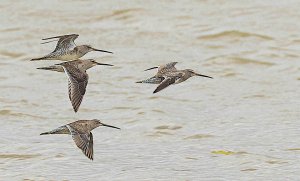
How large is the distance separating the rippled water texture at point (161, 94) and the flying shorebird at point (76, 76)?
170 cm

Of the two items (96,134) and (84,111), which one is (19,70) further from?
(96,134)

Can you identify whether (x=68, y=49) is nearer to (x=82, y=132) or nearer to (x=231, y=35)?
(x=82, y=132)

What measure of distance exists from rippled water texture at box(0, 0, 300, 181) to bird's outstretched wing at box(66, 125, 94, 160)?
1.62m

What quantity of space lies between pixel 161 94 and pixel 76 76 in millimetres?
6773

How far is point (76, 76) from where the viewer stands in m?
12.7

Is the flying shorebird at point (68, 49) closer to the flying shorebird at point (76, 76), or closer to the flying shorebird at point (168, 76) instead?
the flying shorebird at point (76, 76)

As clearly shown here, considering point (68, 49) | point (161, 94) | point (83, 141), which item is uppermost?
point (68, 49)

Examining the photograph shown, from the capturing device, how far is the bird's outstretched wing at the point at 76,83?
1223cm

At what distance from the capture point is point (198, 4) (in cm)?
2433

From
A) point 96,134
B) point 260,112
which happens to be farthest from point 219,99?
point 96,134

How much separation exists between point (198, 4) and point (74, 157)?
385 inches

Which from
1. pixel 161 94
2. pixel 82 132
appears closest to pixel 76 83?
pixel 82 132

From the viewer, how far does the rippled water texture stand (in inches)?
582

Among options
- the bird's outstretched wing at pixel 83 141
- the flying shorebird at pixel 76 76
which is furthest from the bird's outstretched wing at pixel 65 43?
the bird's outstretched wing at pixel 83 141
